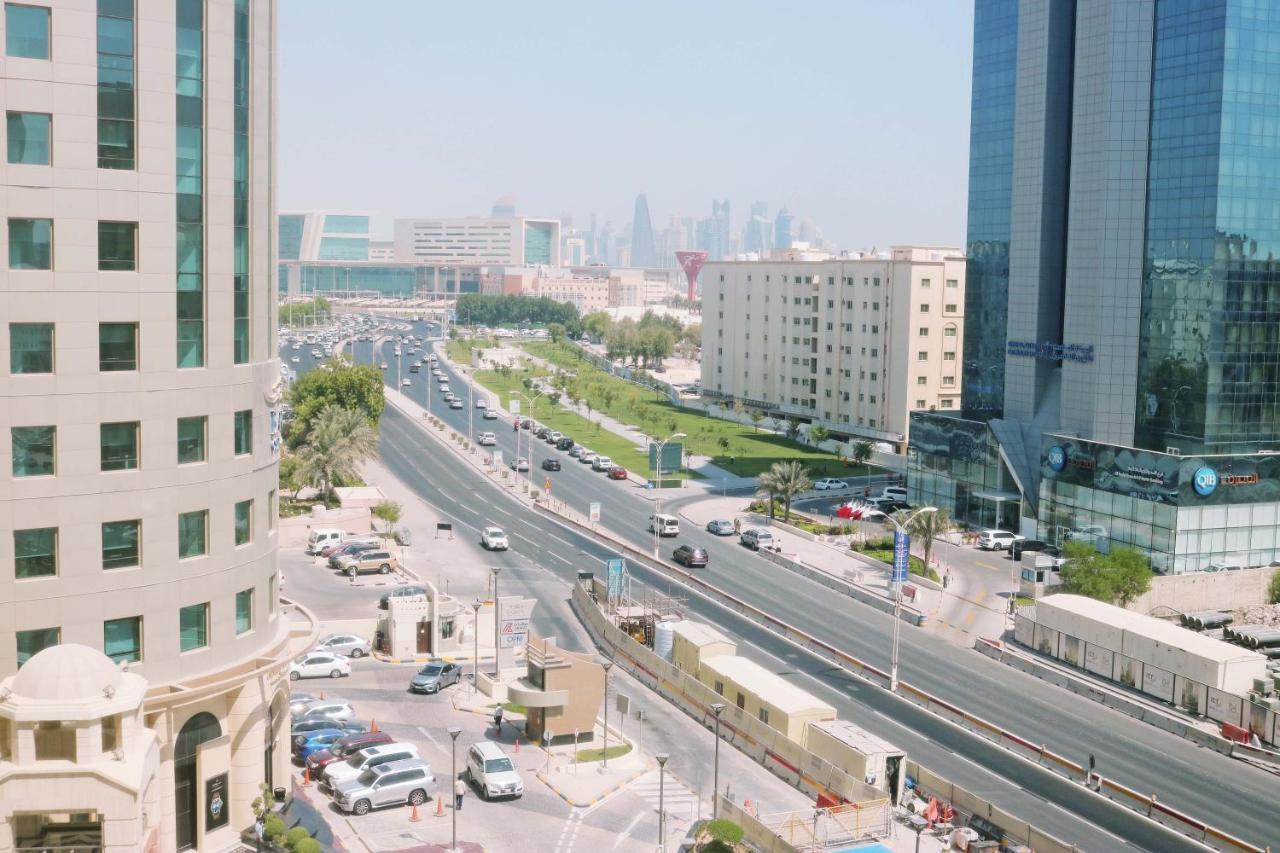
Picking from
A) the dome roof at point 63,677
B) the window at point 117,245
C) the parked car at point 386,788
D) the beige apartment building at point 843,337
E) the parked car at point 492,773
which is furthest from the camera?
the beige apartment building at point 843,337

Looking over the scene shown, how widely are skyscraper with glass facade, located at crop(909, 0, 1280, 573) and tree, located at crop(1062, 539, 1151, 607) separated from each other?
18.1 feet

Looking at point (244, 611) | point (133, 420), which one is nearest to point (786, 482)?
point (244, 611)

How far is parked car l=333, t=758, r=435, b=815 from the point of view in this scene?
40.9 meters

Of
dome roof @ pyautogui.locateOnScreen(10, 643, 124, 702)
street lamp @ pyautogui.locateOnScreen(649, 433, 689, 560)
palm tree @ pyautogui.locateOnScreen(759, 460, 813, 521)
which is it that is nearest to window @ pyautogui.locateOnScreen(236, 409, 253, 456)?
dome roof @ pyautogui.locateOnScreen(10, 643, 124, 702)

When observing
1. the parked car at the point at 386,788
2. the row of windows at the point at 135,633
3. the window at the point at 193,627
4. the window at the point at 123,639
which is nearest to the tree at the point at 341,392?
the parked car at the point at 386,788

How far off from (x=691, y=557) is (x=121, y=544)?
49903 millimetres

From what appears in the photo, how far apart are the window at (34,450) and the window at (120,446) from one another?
124 cm

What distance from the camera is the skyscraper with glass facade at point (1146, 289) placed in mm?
76375

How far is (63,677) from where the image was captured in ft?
98.8

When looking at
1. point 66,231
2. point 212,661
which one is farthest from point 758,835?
point 66,231

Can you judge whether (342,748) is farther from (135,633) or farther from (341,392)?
(341,392)

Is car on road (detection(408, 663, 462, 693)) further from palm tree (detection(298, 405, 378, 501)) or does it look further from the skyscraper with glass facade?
palm tree (detection(298, 405, 378, 501))

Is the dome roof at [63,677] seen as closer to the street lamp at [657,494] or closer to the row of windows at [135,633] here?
the row of windows at [135,633]

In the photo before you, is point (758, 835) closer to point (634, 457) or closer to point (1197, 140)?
point (1197, 140)
